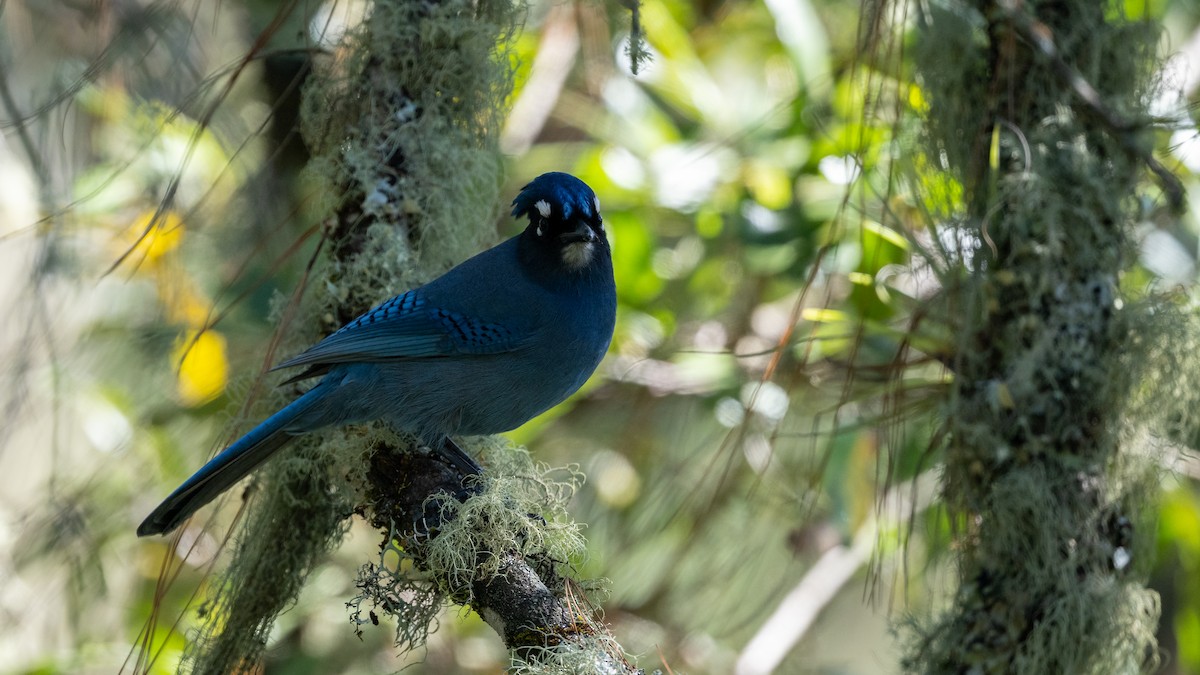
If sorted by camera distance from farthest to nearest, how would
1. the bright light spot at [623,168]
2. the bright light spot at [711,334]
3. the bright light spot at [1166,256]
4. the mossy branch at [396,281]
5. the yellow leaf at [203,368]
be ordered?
the bright light spot at [711,334] < the bright light spot at [623,168] < the yellow leaf at [203,368] < the bright light spot at [1166,256] < the mossy branch at [396,281]

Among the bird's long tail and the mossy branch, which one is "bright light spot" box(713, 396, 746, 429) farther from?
the bird's long tail

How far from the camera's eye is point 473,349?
3.34 metres

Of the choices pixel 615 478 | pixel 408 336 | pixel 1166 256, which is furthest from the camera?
pixel 615 478

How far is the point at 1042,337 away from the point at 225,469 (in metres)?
2.22

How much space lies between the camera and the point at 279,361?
3.40 metres

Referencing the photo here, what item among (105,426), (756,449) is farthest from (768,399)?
(105,426)

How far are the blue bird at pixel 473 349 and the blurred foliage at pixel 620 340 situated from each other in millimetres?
881

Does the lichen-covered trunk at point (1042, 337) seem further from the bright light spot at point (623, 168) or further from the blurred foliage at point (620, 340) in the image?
the bright light spot at point (623, 168)

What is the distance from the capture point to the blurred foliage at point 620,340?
4266mm

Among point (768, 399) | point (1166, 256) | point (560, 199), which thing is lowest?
point (1166, 256)

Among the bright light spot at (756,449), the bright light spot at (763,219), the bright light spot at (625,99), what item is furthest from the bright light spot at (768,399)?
the bright light spot at (625,99)

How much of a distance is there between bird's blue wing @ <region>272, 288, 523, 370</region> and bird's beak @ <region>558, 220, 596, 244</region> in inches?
13.0

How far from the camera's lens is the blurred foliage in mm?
4266

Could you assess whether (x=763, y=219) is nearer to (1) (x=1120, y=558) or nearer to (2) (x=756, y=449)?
(2) (x=756, y=449)
